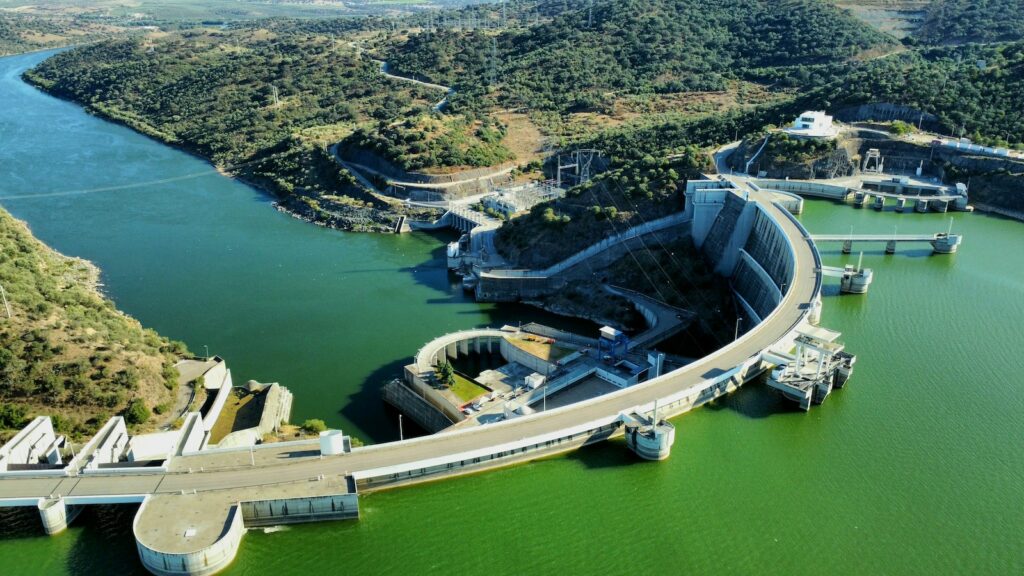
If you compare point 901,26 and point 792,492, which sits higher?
point 901,26

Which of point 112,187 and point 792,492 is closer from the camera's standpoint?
point 792,492

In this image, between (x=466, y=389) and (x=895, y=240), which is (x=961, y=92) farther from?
(x=466, y=389)

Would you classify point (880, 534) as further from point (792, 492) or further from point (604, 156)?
point (604, 156)

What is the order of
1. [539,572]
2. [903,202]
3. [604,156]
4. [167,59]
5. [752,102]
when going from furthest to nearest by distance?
[167,59], [752,102], [604,156], [903,202], [539,572]

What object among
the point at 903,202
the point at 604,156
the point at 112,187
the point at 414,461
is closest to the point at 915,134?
the point at 903,202

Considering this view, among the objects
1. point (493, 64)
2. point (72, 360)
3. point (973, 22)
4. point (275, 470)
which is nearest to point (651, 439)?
point (275, 470)

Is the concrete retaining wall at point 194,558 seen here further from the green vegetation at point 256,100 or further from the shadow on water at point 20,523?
the green vegetation at point 256,100

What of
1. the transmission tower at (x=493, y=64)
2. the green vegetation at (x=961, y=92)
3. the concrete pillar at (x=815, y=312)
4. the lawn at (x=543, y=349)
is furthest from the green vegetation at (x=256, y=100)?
the green vegetation at (x=961, y=92)
